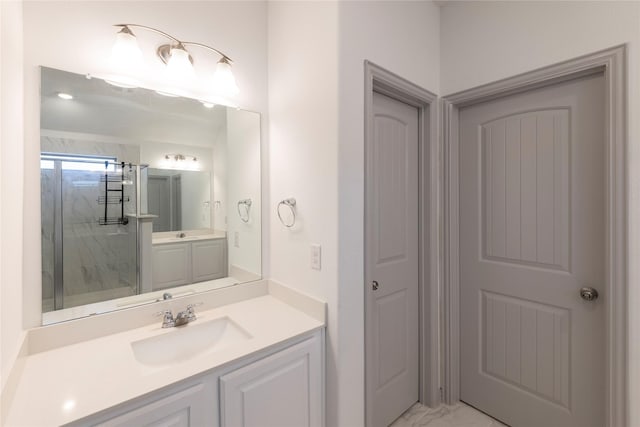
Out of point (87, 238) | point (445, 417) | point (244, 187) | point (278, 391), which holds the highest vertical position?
point (244, 187)

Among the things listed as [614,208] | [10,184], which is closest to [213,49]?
[10,184]

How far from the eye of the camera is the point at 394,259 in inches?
68.9

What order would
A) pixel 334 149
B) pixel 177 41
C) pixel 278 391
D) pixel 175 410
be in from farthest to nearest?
pixel 177 41 → pixel 334 149 → pixel 278 391 → pixel 175 410

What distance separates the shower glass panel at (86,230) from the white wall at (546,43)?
2.00 meters

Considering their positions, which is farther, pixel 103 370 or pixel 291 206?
pixel 291 206

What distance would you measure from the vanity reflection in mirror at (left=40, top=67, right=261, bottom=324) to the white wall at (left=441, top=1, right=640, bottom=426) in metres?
1.36

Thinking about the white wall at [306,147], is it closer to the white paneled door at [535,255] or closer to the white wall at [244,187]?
the white wall at [244,187]

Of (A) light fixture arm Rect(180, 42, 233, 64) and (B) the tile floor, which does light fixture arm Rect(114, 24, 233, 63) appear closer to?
(A) light fixture arm Rect(180, 42, 233, 64)

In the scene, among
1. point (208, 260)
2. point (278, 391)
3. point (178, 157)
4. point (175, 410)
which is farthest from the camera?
point (208, 260)

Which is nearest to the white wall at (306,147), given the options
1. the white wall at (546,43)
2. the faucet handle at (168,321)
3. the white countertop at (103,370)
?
the white countertop at (103,370)

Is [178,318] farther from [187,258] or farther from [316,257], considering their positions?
[316,257]

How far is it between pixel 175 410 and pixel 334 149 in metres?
1.17

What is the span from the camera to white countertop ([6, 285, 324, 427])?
0.82 meters

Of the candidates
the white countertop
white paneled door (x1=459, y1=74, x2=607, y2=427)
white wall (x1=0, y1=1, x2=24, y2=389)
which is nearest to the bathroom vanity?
the white countertop
